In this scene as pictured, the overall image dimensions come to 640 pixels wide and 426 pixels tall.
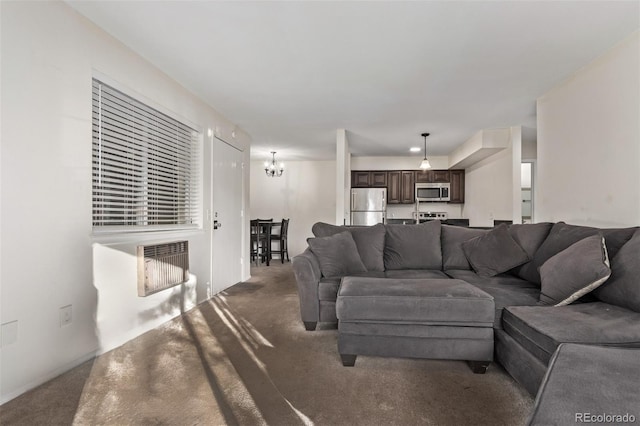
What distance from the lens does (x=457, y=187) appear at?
23.3ft

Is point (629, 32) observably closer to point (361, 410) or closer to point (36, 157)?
point (361, 410)

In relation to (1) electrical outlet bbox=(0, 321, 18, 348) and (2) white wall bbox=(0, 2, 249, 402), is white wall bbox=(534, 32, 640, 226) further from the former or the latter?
(1) electrical outlet bbox=(0, 321, 18, 348)

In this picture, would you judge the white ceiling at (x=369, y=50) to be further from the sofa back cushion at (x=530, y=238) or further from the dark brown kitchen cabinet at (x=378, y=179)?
the dark brown kitchen cabinet at (x=378, y=179)

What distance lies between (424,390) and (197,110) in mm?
3480

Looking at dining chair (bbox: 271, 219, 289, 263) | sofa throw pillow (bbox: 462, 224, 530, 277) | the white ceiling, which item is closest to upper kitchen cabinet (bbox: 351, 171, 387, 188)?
dining chair (bbox: 271, 219, 289, 263)

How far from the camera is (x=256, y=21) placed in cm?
224

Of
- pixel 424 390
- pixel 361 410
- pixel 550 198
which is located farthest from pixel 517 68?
pixel 361 410

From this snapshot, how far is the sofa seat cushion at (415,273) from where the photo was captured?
2.99m

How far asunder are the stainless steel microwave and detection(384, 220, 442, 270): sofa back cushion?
372cm

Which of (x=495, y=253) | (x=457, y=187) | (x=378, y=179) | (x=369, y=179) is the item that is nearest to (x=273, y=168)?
(x=369, y=179)

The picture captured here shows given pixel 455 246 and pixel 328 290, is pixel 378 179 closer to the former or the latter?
pixel 455 246

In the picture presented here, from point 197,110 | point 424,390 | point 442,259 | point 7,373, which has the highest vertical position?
point 197,110

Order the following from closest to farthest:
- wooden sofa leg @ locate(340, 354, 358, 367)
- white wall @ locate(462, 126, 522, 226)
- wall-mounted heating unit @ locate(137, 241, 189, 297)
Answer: wooden sofa leg @ locate(340, 354, 358, 367)
wall-mounted heating unit @ locate(137, 241, 189, 297)
white wall @ locate(462, 126, 522, 226)

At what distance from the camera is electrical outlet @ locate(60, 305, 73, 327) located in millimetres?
2052
